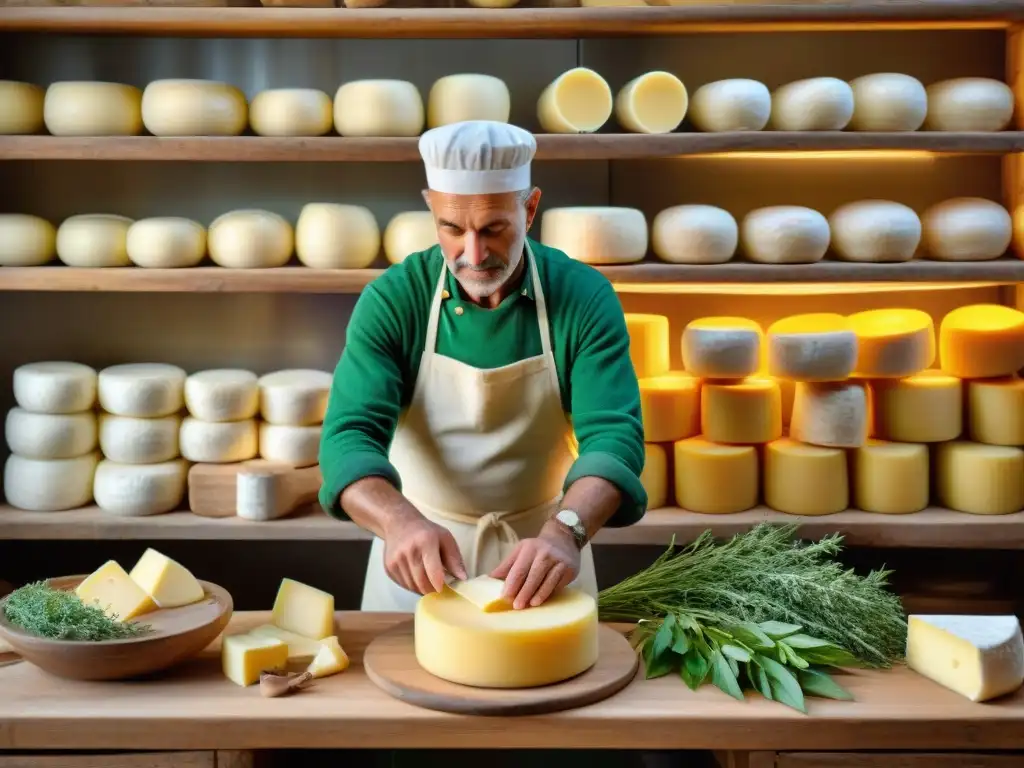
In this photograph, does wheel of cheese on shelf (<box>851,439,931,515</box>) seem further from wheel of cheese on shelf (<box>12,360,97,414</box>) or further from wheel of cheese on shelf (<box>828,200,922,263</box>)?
wheel of cheese on shelf (<box>12,360,97,414</box>)

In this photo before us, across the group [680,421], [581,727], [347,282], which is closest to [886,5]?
[680,421]

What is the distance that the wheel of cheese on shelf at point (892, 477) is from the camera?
2.95m

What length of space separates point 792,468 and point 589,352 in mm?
1148

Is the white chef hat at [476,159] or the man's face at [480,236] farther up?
the white chef hat at [476,159]

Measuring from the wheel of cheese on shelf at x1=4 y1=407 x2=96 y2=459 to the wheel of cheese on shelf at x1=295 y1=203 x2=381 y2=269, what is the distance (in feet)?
2.57

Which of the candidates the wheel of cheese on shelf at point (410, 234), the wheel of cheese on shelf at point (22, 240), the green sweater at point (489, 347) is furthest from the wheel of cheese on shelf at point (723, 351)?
the wheel of cheese on shelf at point (22, 240)

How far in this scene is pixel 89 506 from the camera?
3.07 metres

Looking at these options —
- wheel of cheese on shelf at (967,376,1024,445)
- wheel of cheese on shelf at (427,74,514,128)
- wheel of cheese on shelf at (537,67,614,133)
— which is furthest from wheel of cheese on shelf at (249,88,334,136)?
wheel of cheese on shelf at (967,376,1024,445)

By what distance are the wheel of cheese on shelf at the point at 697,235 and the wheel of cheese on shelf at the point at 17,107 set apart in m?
1.76

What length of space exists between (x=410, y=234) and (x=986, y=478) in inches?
66.8

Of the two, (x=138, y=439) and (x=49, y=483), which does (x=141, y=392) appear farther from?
(x=49, y=483)

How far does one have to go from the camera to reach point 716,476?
2938 mm

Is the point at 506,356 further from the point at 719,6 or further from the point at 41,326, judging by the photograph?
the point at 41,326

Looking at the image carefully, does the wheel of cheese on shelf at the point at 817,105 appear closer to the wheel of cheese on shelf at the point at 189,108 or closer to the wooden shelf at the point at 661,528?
the wooden shelf at the point at 661,528
